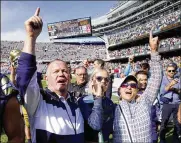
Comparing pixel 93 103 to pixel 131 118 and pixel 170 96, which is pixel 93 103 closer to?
pixel 131 118

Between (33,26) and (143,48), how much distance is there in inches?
1857

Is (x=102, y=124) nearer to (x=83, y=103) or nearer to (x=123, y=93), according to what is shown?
(x=83, y=103)

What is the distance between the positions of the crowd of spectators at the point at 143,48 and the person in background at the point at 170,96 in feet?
102

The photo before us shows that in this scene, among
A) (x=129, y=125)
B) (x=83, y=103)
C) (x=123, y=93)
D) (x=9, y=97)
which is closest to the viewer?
(x=9, y=97)

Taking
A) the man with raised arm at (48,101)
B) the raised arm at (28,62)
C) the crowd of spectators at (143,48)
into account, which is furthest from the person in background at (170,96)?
the crowd of spectators at (143,48)

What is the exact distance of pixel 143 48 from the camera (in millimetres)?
48438

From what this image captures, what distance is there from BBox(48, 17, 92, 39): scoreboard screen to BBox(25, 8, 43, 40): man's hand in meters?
72.0

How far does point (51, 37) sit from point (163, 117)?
77.2m

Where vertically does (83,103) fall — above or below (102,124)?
above

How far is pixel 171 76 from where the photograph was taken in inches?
256

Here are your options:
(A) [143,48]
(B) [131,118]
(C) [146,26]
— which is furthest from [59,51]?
(B) [131,118]

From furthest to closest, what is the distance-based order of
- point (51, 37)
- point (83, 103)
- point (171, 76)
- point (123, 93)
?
point (51, 37), point (171, 76), point (123, 93), point (83, 103)

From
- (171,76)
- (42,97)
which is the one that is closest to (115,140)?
(42,97)

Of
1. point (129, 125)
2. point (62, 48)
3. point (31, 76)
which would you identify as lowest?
point (129, 125)
